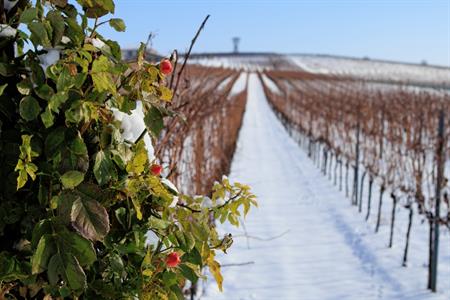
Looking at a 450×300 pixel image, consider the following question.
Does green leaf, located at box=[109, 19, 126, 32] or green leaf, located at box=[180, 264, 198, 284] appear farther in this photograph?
green leaf, located at box=[180, 264, 198, 284]

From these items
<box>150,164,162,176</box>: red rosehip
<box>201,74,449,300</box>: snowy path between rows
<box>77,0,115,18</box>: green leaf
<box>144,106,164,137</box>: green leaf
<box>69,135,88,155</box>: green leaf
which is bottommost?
<box>201,74,449,300</box>: snowy path between rows

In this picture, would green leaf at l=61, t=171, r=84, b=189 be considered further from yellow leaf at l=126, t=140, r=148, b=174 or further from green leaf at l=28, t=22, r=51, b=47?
green leaf at l=28, t=22, r=51, b=47

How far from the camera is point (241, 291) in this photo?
429 centimetres

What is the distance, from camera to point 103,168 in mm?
1156

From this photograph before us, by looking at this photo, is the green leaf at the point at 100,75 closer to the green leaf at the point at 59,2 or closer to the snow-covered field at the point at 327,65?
the green leaf at the point at 59,2

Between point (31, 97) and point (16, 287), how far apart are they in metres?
0.49

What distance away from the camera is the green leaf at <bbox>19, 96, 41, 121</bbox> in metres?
1.12

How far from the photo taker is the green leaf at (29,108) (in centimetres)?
112

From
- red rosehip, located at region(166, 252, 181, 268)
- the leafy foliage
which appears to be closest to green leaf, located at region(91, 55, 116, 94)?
the leafy foliage

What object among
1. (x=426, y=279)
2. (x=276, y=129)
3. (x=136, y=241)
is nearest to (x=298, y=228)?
(x=426, y=279)

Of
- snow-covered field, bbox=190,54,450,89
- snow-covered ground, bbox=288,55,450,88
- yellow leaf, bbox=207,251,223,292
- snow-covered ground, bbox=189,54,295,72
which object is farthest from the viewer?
snow-covered ground, bbox=189,54,295,72

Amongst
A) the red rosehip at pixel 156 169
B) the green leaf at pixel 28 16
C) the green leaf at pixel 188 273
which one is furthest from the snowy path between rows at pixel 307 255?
the green leaf at pixel 28 16

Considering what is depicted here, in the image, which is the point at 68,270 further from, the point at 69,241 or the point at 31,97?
the point at 31,97

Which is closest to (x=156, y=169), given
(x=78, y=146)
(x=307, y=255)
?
(x=78, y=146)
